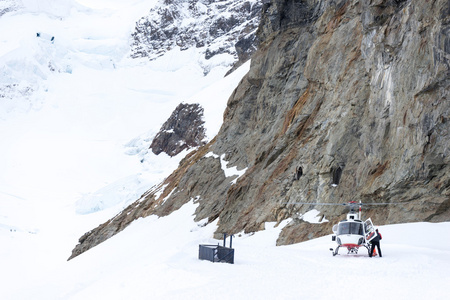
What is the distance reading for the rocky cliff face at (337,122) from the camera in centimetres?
2108

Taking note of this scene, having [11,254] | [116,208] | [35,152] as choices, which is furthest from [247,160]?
[35,152]

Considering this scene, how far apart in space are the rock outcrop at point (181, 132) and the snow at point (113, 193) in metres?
1.88

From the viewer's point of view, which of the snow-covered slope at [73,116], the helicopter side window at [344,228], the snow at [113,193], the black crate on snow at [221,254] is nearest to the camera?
the snow at [113,193]

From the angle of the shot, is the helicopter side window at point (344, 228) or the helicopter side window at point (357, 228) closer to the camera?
the helicopter side window at point (357, 228)

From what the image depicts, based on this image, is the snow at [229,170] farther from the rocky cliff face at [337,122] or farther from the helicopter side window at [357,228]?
the helicopter side window at [357,228]

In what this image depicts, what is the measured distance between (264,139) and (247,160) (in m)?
2.77

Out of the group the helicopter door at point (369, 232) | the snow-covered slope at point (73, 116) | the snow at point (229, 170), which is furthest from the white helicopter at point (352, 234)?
the snow-covered slope at point (73, 116)

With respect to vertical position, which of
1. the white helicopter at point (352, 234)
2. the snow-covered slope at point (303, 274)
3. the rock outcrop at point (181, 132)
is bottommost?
the snow-covered slope at point (303, 274)

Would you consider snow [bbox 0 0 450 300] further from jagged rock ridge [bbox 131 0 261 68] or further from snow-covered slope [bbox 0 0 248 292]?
jagged rock ridge [bbox 131 0 261 68]

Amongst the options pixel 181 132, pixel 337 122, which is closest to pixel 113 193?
pixel 181 132

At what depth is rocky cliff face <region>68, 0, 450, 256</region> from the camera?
69.2 feet

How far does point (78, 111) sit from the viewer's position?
13250 centimetres

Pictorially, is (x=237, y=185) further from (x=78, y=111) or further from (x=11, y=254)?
(x=78, y=111)

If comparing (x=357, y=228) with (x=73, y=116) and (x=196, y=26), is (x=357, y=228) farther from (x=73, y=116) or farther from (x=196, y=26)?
(x=196, y=26)
